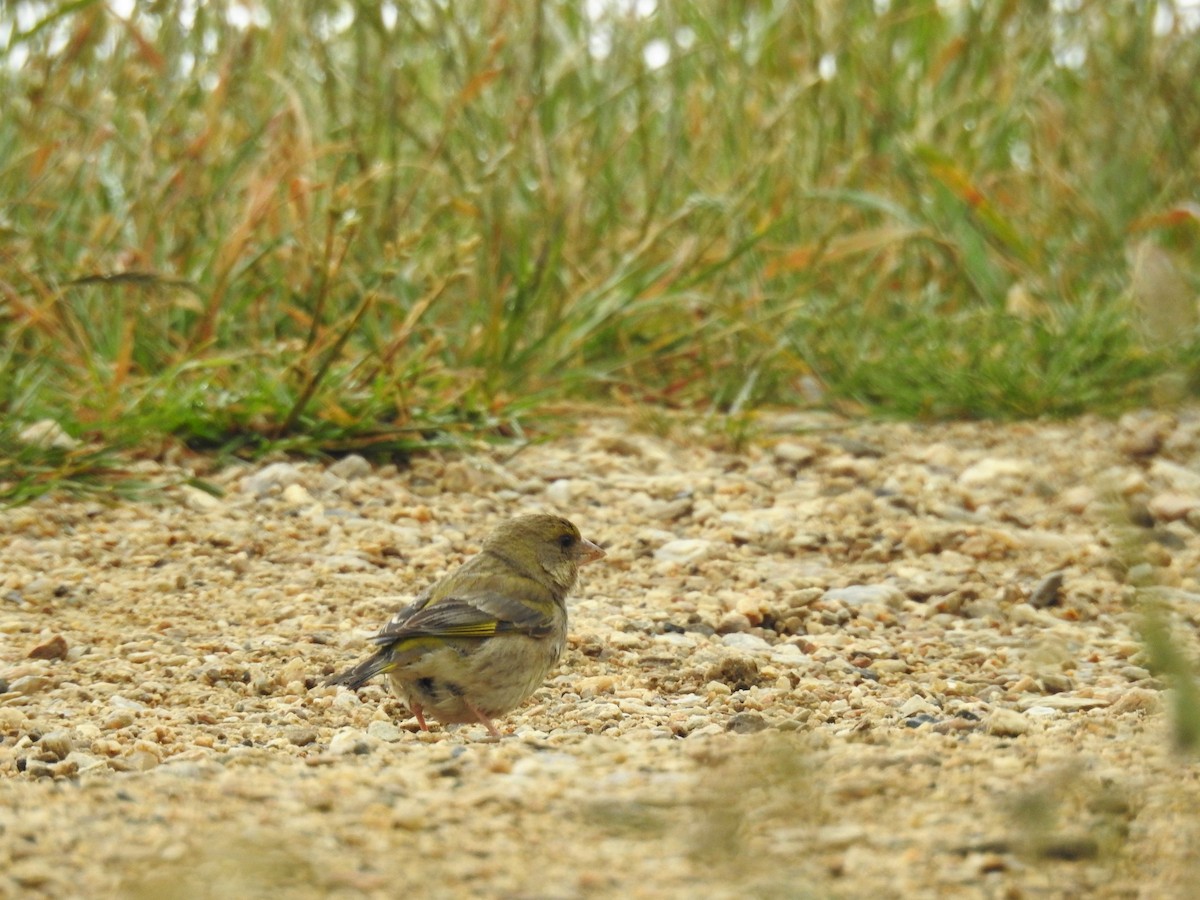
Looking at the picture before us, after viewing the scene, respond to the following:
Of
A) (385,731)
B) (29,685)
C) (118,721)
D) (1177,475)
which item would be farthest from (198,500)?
(1177,475)

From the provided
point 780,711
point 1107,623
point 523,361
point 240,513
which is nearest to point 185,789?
point 780,711

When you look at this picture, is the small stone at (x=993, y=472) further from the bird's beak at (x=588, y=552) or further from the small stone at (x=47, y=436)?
the small stone at (x=47, y=436)

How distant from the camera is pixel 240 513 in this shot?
16.7 ft

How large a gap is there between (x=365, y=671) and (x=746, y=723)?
81cm

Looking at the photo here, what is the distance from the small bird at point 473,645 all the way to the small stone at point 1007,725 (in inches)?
38.8

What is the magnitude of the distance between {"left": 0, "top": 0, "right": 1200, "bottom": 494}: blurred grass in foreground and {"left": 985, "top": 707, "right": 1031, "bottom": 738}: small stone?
2.44 m

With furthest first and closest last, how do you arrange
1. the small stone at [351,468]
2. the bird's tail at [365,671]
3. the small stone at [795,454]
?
the small stone at [795,454], the small stone at [351,468], the bird's tail at [365,671]

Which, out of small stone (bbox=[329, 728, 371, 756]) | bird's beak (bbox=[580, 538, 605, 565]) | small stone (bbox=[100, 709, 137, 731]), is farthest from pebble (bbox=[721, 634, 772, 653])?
small stone (bbox=[100, 709, 137, 731])

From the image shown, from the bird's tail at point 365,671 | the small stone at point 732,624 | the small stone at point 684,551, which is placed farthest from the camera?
the small stone at point 684,551

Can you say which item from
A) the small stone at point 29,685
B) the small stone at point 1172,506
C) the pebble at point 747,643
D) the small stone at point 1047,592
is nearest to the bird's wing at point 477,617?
the pebble at point 747,643

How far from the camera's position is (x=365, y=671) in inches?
139

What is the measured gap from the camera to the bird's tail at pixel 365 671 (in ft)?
11.5

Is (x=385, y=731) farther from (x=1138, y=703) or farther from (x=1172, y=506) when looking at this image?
(x=1172, y=506)

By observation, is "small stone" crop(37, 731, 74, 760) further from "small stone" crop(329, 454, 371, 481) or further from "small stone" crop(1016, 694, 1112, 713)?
"small stone" crop(329, 454, 371, 481)
